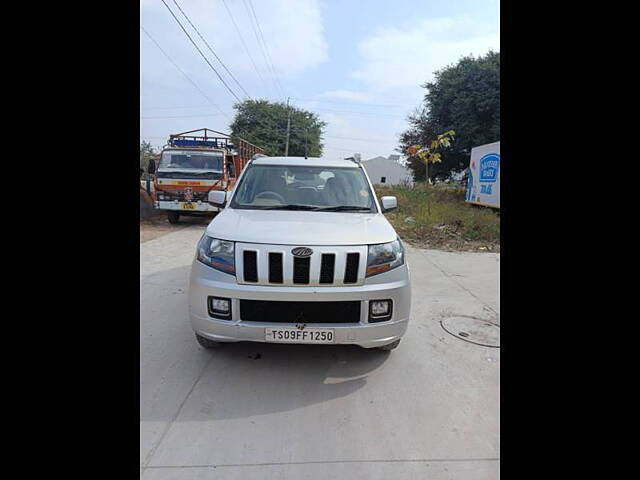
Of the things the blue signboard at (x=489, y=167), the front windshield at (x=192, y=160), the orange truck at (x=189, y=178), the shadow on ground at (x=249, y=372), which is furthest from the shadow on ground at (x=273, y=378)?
the blue signboard at (x=489, y=167)

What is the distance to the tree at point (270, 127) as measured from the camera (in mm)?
37375

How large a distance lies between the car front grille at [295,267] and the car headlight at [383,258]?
0.40 feet

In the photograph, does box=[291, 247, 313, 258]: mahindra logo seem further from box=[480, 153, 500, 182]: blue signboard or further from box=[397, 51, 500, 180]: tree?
box=[397, 51, 500, 180]: tree

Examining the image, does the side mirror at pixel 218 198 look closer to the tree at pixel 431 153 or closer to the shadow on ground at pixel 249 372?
the shadow on ground at pixel 249 372

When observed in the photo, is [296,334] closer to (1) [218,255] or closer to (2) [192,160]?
(1) [218,255]

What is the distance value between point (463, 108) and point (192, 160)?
1824 cm

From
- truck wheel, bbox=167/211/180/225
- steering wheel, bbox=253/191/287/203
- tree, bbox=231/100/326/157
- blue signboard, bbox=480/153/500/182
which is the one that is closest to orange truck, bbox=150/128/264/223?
truck wheel, bbox=167/211/180/225

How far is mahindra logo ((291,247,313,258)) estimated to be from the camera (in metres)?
2.45

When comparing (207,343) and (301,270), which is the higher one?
(301,270)

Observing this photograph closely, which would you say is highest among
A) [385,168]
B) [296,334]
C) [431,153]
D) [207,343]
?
[385,168]

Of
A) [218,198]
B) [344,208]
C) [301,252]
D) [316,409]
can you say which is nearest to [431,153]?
[344,208]

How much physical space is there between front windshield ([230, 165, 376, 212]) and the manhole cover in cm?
151

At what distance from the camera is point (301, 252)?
2.46 metres
